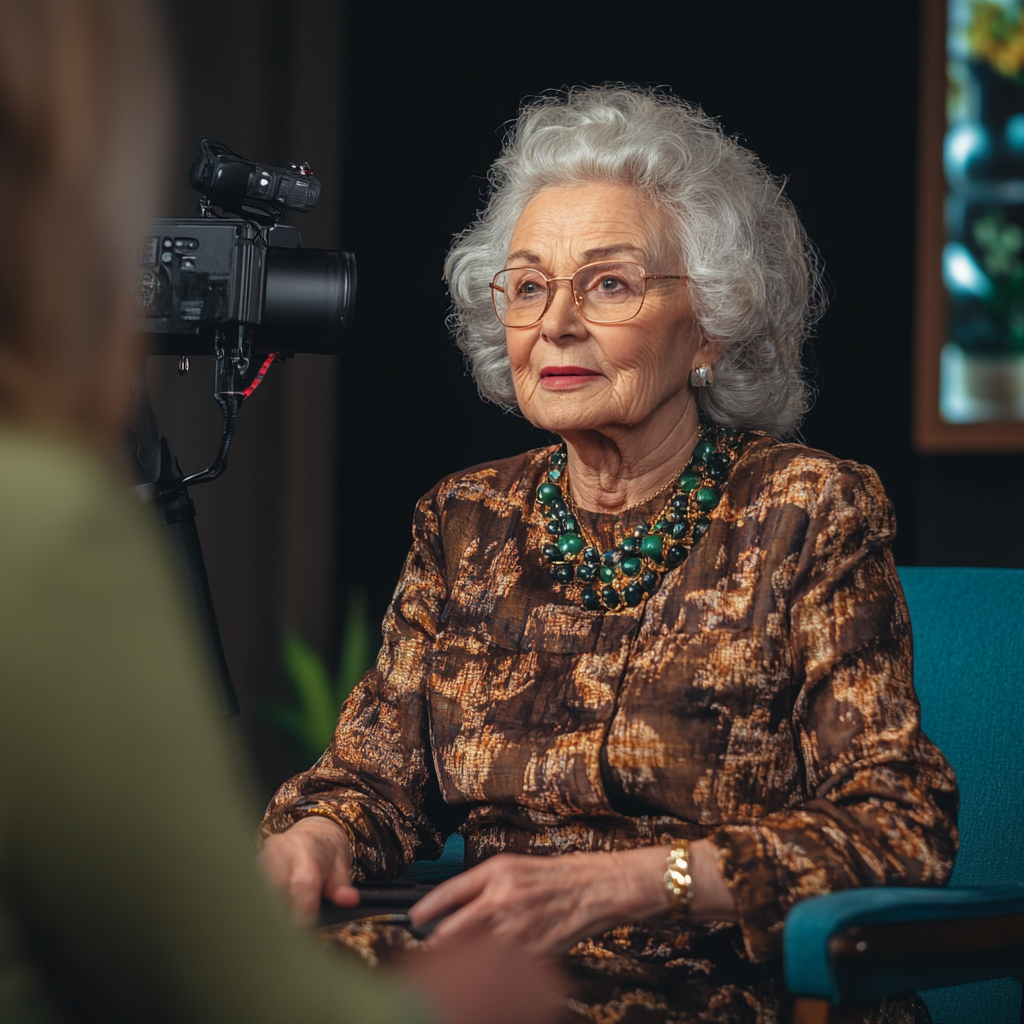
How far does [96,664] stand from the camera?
0.46 m

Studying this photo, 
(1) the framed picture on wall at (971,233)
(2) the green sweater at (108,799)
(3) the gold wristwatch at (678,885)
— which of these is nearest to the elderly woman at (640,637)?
(3) the gold wristwatch at (678,885)

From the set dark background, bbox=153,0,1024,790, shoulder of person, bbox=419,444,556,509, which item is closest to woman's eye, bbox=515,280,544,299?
shoulder of person, bbox=419,444,556,509

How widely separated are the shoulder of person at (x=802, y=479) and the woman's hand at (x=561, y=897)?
0.43 m

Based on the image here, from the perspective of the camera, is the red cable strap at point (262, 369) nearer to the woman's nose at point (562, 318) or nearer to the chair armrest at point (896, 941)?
the woman's nose at point (562, 318)

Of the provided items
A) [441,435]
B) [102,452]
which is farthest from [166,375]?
[102,452]

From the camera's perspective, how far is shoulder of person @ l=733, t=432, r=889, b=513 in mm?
1389

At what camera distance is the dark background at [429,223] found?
2.84 metres

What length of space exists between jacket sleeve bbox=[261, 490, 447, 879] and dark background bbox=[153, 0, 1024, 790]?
4.71 feet

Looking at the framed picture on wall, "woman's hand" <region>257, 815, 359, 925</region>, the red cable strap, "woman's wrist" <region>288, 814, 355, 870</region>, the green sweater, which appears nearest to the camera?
the green sweater

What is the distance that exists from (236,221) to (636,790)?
33.9 inches

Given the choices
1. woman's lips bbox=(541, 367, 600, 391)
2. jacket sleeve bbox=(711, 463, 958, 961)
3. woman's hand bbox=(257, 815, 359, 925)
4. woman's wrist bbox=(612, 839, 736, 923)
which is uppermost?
woman's lips bbox=(541, 367, 600, 391)

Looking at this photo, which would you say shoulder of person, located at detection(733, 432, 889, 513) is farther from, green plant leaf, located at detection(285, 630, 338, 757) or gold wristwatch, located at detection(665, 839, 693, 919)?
green plant leaf, located at detection(285, 630, 338, 757)

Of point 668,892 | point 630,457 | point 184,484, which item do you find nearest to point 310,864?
point 668,892

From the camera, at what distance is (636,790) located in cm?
134
